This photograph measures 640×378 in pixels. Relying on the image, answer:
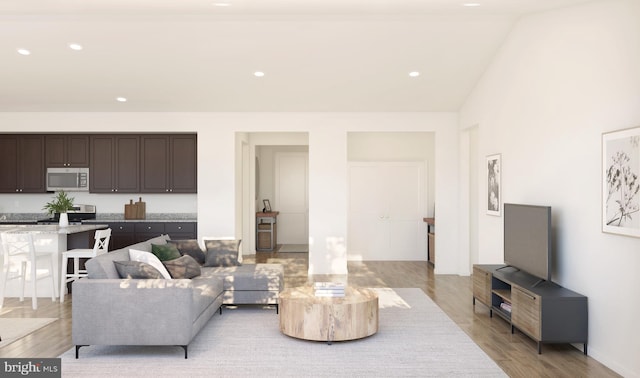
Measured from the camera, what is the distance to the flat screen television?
4742mm

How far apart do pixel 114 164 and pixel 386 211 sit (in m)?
4.92

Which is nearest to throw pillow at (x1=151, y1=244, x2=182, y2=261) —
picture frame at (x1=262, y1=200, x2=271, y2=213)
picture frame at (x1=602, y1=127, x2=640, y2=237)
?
picture frame at (x1=602, y1=127, x2=640, y2=237)

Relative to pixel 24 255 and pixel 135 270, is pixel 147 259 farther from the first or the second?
pixel 24 255

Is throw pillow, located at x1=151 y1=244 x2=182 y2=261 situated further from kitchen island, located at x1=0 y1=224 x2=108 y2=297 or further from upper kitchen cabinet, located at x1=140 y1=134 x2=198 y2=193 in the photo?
upper kitchen cabinet, located at x1=140 y1=134 x2=198 y2=193

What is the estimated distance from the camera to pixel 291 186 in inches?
492

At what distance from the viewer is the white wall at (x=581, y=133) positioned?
3.96 metres

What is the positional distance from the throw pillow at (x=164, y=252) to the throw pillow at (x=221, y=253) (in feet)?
2.07

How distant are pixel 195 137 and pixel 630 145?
6.71 meters

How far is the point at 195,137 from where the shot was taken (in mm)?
8930

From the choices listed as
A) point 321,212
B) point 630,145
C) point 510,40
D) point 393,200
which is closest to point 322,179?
point 321,212

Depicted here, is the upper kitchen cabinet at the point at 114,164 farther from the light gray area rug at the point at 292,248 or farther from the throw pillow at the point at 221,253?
the light gray area rug at the point at 292,248

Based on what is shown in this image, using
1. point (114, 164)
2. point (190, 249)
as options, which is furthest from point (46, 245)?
point (114, 164)

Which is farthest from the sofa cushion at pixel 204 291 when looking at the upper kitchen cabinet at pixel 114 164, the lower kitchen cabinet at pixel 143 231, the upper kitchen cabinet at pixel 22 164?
the upper kitchen cabinet at pixel 22 164

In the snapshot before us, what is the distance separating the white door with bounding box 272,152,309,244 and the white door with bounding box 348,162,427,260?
2.72 meters
